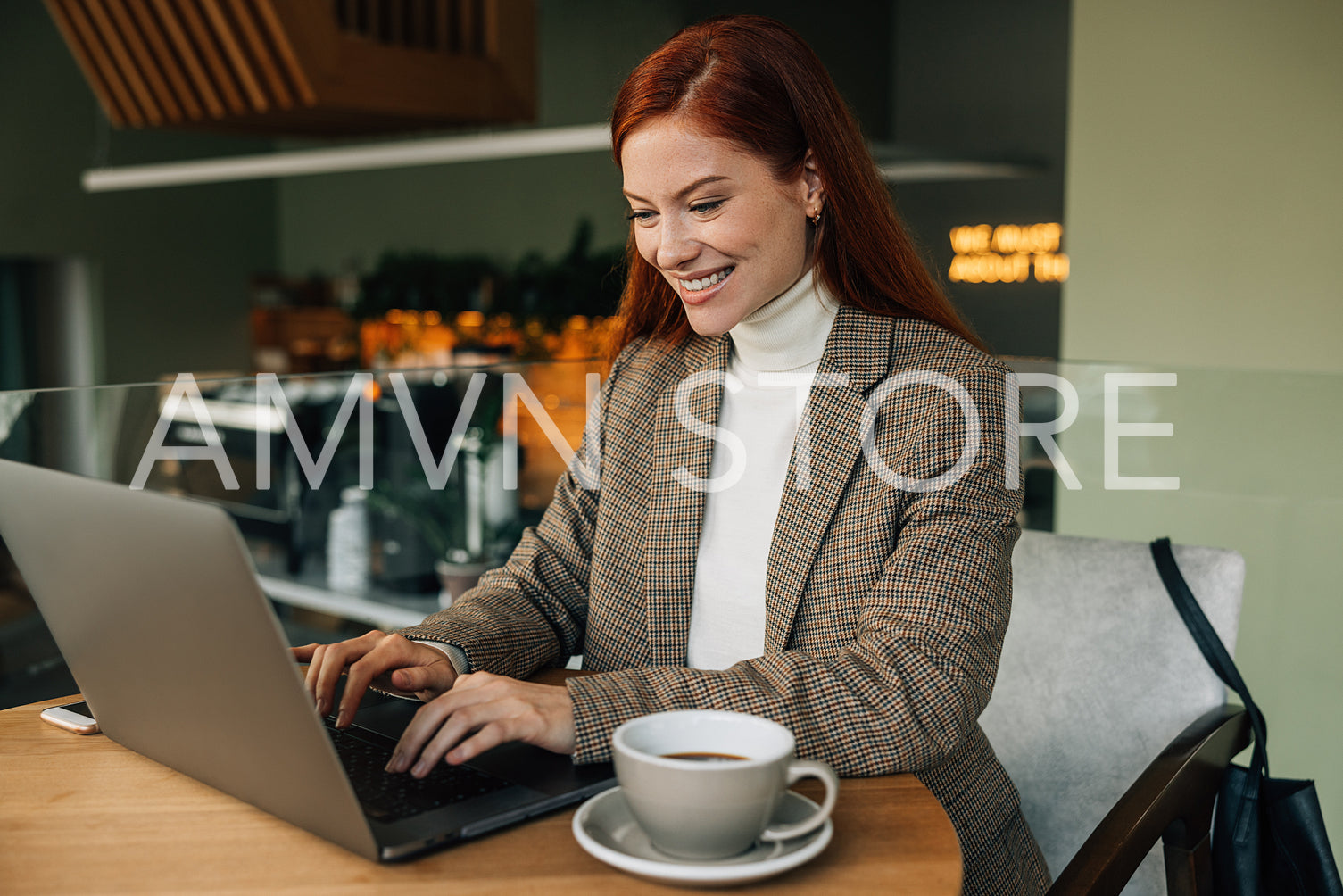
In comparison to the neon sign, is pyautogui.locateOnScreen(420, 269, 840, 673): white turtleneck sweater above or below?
below

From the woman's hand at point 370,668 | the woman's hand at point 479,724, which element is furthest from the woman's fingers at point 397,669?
the woman's hand at point 479,724

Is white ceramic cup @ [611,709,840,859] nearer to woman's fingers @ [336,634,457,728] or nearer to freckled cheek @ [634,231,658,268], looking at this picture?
woman's fingers @ [336,634,457,728]

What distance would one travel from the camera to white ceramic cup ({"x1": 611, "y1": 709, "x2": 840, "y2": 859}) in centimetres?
70

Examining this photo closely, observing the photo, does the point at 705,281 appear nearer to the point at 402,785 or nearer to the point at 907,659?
the point at 907,659

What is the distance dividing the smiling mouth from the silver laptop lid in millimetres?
602

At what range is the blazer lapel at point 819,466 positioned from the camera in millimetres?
1181

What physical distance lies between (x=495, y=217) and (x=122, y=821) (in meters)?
8.92

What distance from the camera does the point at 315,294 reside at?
34.0ft

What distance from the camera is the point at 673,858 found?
0.75 meters

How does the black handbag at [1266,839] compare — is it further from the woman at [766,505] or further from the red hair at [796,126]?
the red hair at [796,126]

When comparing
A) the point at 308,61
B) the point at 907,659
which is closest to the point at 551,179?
the point at 308,61

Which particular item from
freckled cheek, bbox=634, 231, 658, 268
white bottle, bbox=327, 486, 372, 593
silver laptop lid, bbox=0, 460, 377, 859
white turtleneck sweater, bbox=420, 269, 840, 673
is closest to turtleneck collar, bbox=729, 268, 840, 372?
white turtleneck sweater, bbox=420, 269, 840, 673

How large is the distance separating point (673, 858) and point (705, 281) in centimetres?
60

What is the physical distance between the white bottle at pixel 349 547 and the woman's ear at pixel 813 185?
2.97m
